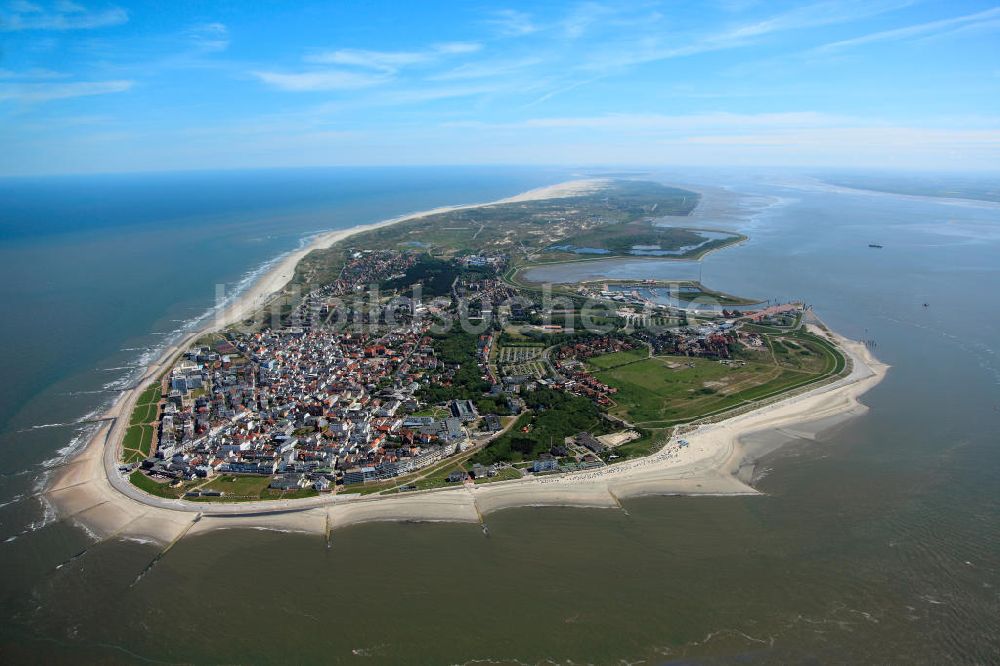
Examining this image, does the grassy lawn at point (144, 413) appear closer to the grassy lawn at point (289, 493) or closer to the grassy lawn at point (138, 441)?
the grassy lawn at point (138, 441)

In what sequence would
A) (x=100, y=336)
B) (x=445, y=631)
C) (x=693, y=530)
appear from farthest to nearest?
(x=100, y=336)
(x=693, y=530)
(x=445, y=631)

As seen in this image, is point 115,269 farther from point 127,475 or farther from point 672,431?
point 672,431

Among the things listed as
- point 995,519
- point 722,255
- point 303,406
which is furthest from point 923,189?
point 303,406

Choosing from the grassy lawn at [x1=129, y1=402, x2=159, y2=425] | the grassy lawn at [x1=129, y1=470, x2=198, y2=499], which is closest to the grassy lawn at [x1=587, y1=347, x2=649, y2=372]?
the grassy lawn at [x1=129, y1=470, x2=198, y2=499]

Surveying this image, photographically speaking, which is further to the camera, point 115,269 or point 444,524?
point 115,269

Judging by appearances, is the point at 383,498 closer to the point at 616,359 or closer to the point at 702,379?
the point at 616,359

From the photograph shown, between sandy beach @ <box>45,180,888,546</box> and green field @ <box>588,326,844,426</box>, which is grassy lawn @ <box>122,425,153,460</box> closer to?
sandy beach @ <box>45,180,888,546</box>

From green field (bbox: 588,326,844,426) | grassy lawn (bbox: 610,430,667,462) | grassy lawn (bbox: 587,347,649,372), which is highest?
grassy lawn (bbox: 587,347,649,372)

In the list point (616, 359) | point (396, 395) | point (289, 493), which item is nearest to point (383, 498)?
point (289, 493)
